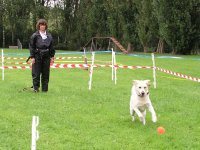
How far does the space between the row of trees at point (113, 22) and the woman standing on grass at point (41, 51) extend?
86.0ft

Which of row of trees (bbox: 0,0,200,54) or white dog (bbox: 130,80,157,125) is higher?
row of trees (bbox: 0,0,200,54)

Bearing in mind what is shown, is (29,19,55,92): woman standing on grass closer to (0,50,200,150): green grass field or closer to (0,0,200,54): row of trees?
(0,50,200,150): green grass field

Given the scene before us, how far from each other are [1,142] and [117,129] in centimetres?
202

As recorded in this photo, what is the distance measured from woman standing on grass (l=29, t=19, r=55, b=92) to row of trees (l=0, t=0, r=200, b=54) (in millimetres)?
26213

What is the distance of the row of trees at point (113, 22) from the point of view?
37250mm

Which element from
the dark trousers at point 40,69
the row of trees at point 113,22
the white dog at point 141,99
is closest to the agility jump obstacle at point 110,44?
the row of trees at point 113,22

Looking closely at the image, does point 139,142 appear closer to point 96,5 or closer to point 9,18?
point 96,5

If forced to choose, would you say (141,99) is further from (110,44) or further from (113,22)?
(113,22)

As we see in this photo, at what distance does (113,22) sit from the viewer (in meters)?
45.8

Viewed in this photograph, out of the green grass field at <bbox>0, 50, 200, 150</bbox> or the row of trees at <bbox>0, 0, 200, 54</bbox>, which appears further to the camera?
the row of trees at <bbox>0, 0, 200, 54</bbox>

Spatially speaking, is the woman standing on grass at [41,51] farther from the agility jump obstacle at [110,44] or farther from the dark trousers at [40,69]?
the agility jump obstacle at [110,44]

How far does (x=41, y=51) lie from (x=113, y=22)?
34.5m

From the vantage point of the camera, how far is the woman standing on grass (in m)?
11.7

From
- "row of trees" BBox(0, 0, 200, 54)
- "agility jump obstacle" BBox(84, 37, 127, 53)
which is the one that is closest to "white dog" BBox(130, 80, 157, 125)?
"row of trees" BBox(0, 0, 200, 54)
